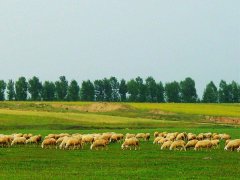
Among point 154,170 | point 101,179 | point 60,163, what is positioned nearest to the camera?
point 101,179

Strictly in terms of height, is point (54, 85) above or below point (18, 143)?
above

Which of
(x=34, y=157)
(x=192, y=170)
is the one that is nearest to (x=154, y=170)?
(x=192, y=170)

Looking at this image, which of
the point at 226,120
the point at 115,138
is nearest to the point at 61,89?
the point at 226,120

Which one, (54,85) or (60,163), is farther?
(54,85)

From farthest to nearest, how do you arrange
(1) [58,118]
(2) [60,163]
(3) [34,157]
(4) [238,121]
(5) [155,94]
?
(5) [155,94]
(4) [238,121]
(1) [58,118]
(3) [34,157]
(2) [60,163]

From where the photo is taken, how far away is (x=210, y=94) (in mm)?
170125

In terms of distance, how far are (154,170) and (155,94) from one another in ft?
469

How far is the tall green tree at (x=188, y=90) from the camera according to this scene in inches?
6658

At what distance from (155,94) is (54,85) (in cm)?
3074

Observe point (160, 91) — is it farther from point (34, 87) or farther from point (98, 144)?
point (98, 144)

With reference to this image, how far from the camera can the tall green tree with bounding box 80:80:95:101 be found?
169500mm

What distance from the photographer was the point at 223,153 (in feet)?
116

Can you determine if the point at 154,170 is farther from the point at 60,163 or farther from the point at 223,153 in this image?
the point at 223,153

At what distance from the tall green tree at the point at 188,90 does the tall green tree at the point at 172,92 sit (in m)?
1.42
